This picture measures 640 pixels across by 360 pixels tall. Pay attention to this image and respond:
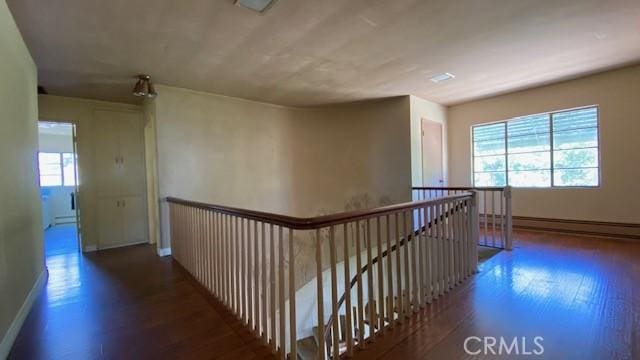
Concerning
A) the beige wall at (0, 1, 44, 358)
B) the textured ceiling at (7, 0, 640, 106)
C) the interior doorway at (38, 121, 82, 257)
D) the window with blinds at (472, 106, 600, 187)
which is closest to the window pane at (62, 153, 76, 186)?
the interior doorway at (38, 121, 82, 257)

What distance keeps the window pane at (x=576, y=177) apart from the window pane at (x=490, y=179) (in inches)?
31.9

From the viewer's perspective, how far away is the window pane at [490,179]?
558cm

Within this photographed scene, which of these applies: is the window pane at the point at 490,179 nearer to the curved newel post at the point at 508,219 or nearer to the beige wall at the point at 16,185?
the curved newel post at the point at 508,219

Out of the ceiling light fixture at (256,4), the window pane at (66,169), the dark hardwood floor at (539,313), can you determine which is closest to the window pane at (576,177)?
the dark hardwood floor at (539,313)

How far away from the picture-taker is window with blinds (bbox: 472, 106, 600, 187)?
4613 millimetres

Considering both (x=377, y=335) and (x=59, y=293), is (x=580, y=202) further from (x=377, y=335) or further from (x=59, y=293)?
(x=59, y=293)

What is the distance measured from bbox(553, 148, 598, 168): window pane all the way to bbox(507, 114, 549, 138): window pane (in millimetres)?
471

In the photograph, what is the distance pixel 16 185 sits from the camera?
2.26 meters

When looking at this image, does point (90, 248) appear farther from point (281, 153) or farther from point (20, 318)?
point (281, 153)

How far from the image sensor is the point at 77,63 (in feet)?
10.5

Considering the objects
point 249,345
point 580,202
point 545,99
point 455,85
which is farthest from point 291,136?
point 580,202

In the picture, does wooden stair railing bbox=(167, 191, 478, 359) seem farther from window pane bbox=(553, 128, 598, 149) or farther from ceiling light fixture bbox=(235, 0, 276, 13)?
window pane bbox=(553, 128, 598, 149)

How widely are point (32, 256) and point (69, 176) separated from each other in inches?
252

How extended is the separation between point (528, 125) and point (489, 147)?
2.45 ft
